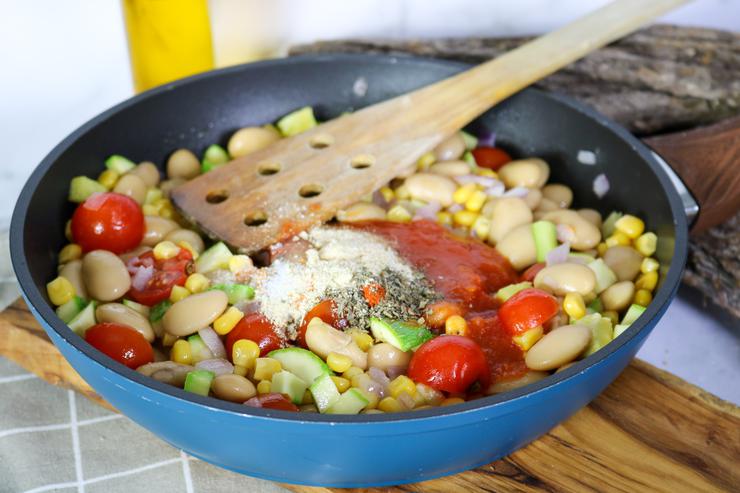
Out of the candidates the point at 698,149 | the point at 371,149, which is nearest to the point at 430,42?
the point at 371,149

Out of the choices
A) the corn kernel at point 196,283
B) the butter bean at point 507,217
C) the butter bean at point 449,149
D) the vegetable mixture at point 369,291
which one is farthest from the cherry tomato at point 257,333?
the butter bean at point 449,149

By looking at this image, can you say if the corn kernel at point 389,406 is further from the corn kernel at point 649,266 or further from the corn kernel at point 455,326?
the corn kernel at point 649,266

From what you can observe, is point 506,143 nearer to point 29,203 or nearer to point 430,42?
point 430,42

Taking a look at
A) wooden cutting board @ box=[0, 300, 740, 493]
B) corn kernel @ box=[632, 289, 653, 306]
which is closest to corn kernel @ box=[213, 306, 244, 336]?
wooden cutting board @ box=[0, 300, 740, 493]

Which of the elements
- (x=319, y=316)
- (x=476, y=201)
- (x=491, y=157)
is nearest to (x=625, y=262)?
(x=476, y=201)

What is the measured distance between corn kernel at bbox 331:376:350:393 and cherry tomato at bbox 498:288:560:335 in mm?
237

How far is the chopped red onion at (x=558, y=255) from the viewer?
1320 millimetres

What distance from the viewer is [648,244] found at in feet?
4.32

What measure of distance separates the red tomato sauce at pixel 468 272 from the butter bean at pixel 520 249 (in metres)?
0.01

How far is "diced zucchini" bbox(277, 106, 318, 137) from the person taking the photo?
160cm

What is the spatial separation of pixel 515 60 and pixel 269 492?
0.85 meters

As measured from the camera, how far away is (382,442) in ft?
3.10

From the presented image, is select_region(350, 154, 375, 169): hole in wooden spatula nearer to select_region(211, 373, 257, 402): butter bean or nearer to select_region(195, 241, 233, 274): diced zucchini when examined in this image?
select_region(195, 241, 233, 274): diced zucchini

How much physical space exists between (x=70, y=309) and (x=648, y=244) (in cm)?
83
